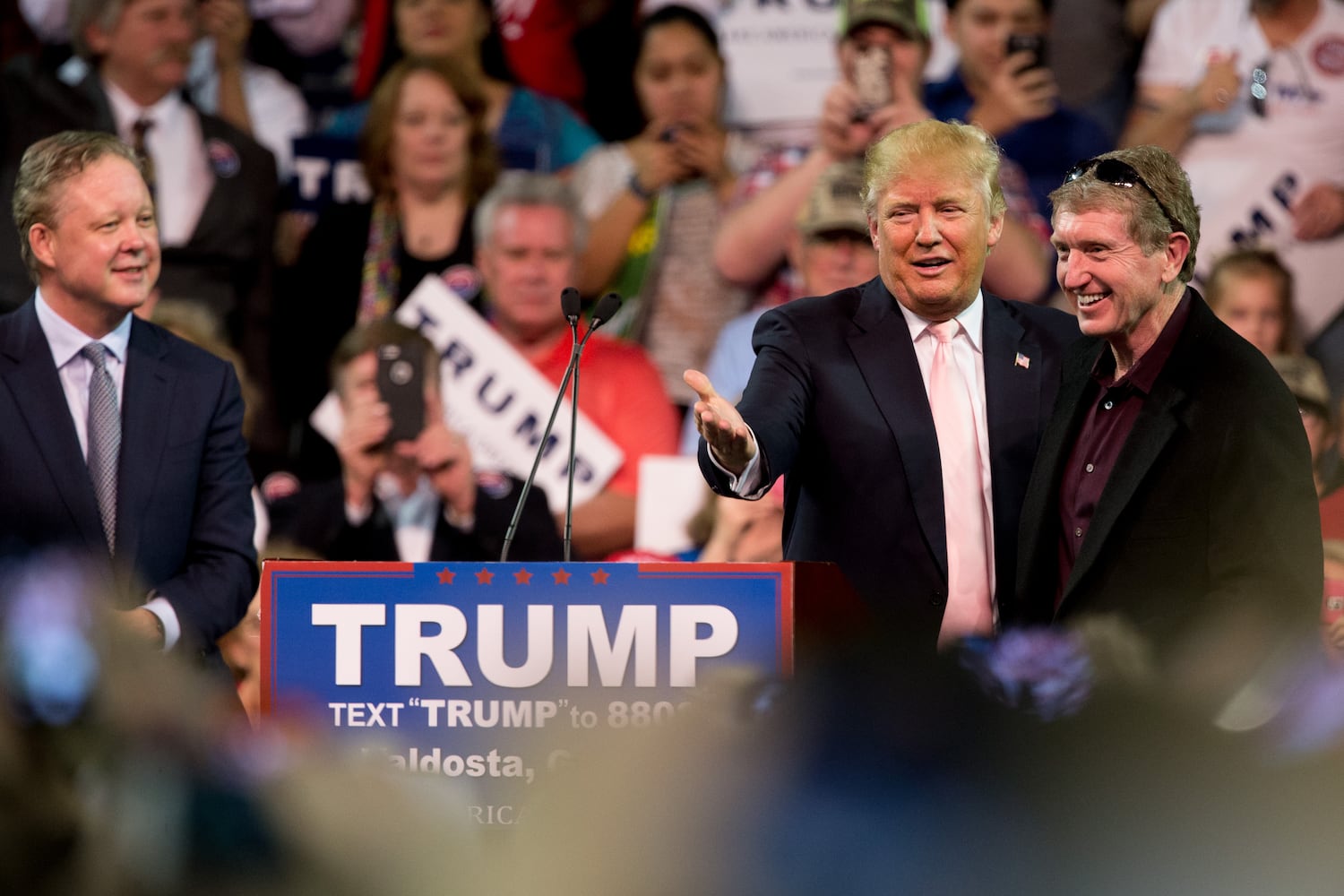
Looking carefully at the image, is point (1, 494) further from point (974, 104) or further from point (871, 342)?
point (974, 104)

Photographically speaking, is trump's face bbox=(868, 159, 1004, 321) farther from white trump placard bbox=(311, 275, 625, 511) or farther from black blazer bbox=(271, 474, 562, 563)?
white trump placard bbox=(311, 275, 625, 511)

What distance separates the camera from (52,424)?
9.68ft

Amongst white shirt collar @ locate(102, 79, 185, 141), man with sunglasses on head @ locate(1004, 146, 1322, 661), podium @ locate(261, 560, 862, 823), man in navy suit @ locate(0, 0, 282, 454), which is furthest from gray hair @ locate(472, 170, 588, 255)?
podium @ locate(261, 560, 862, 823)

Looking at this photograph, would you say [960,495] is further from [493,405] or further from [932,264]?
[493,405]

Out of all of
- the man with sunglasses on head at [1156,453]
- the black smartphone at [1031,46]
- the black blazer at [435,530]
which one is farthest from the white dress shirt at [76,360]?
the black smartphone at [1031,46]

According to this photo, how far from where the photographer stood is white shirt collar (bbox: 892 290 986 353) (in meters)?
2.84

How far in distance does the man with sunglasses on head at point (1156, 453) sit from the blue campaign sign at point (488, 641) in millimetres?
539

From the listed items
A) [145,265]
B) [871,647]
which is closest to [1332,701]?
[871,647]

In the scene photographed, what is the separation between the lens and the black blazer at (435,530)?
535 cm

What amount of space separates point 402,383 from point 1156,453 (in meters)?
3.63

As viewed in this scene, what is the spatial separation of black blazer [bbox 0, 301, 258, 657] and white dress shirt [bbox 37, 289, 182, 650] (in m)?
0.02

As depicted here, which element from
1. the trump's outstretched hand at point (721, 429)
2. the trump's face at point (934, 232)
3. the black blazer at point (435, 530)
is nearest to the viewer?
the trump's outstretched hand at point (721, 429)

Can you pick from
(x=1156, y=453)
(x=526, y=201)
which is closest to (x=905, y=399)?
(x=1156, y=453)

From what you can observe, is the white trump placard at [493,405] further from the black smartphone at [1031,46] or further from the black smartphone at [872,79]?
the black smartphone at [1031,46]
